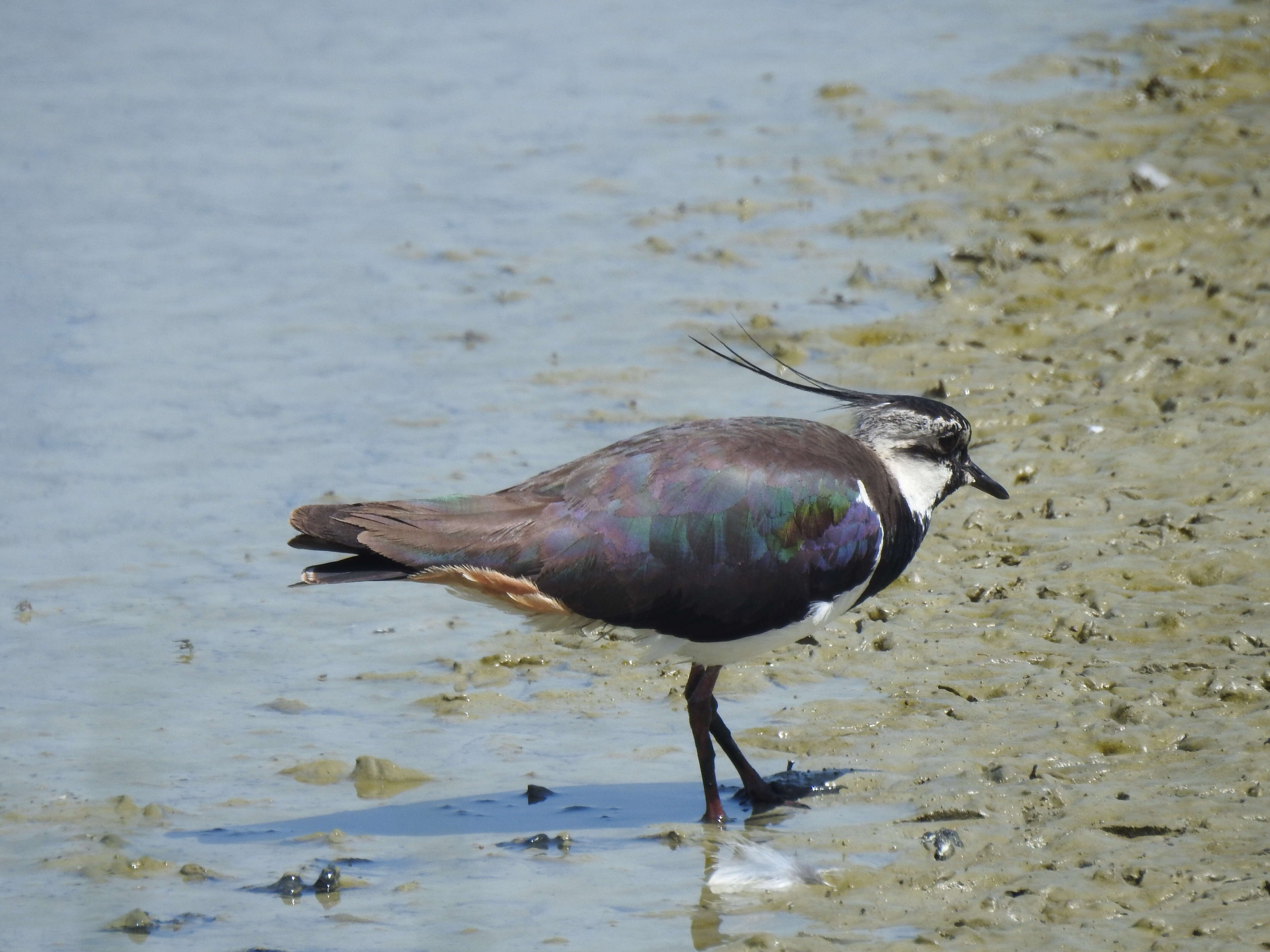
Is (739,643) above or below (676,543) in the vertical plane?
below

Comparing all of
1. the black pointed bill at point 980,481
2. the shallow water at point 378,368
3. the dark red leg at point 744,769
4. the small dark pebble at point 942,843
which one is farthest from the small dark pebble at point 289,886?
the black pointed bill at point 980,481

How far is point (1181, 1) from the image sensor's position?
48.9 feet

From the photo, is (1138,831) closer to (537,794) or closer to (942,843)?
(942,843)

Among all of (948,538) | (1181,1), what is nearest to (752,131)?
(1181,1)

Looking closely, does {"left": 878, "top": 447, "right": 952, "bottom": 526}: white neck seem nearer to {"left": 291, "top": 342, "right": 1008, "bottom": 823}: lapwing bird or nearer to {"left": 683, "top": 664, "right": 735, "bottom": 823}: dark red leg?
{"left": 291, "top": 342, "right": 1008, "bottom": 823}: lapwing bird

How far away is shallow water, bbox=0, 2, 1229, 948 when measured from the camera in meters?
5.44

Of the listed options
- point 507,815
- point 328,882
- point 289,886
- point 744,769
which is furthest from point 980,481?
point 289,886

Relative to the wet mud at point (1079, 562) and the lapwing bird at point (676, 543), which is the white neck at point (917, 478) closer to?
the lapwing bird at point (676, 543)

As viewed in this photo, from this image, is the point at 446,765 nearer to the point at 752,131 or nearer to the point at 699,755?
the point at 699,755

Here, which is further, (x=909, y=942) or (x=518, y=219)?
(x=518, y=219)

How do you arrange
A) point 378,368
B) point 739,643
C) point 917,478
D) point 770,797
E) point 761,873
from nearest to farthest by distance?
point 761,873
point 739,643
point 770,797
point 917,478
point 378,368

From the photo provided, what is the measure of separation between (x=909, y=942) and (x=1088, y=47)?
10.8 meters

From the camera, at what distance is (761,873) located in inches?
207

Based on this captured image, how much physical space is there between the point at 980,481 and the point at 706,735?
1.58 m
